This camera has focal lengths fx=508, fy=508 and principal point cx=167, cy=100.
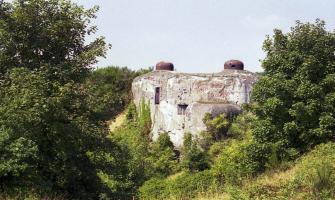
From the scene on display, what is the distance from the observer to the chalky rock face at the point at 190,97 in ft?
111

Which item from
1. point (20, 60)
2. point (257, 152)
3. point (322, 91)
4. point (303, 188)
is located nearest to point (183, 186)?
point (257, 152)

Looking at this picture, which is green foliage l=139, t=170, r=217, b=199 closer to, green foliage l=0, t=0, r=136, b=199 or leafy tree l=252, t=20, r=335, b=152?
leafy tree l=252, t=20, r=335, b=152

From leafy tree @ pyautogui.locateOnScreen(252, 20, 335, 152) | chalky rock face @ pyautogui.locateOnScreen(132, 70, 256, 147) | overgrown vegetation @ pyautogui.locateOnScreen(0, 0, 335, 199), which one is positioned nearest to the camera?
overgrown vegetation @ pyautogui.locateOnScreen(0, 0, 335, 199)

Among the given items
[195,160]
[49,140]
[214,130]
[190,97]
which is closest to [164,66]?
[190,97]

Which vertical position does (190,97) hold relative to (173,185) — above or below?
above

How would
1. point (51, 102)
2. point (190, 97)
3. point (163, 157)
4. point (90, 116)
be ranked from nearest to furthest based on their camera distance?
1. point (51, 102)
2. point (90, 116)
3. point (163, 157)
4. point (190, 97)

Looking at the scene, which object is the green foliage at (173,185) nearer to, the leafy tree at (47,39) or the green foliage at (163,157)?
the green foliage at (163,157)

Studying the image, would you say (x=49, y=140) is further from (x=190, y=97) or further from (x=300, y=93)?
(x=190, y=97)

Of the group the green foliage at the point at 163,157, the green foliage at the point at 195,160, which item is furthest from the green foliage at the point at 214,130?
the green foliage at the point at 163,157

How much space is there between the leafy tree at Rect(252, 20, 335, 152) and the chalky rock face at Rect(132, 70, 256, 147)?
45.9ft

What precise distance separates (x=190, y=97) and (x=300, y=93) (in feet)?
59.5

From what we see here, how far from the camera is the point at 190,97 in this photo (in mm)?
35812

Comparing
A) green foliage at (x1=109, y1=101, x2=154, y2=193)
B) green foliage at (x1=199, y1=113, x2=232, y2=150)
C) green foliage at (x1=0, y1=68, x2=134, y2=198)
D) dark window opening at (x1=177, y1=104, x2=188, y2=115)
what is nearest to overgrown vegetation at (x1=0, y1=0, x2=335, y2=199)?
green foliage at (x1=0, y1=68, x2=134, y2=198)

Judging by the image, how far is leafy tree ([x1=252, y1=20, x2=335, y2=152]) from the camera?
17688 millimetres
